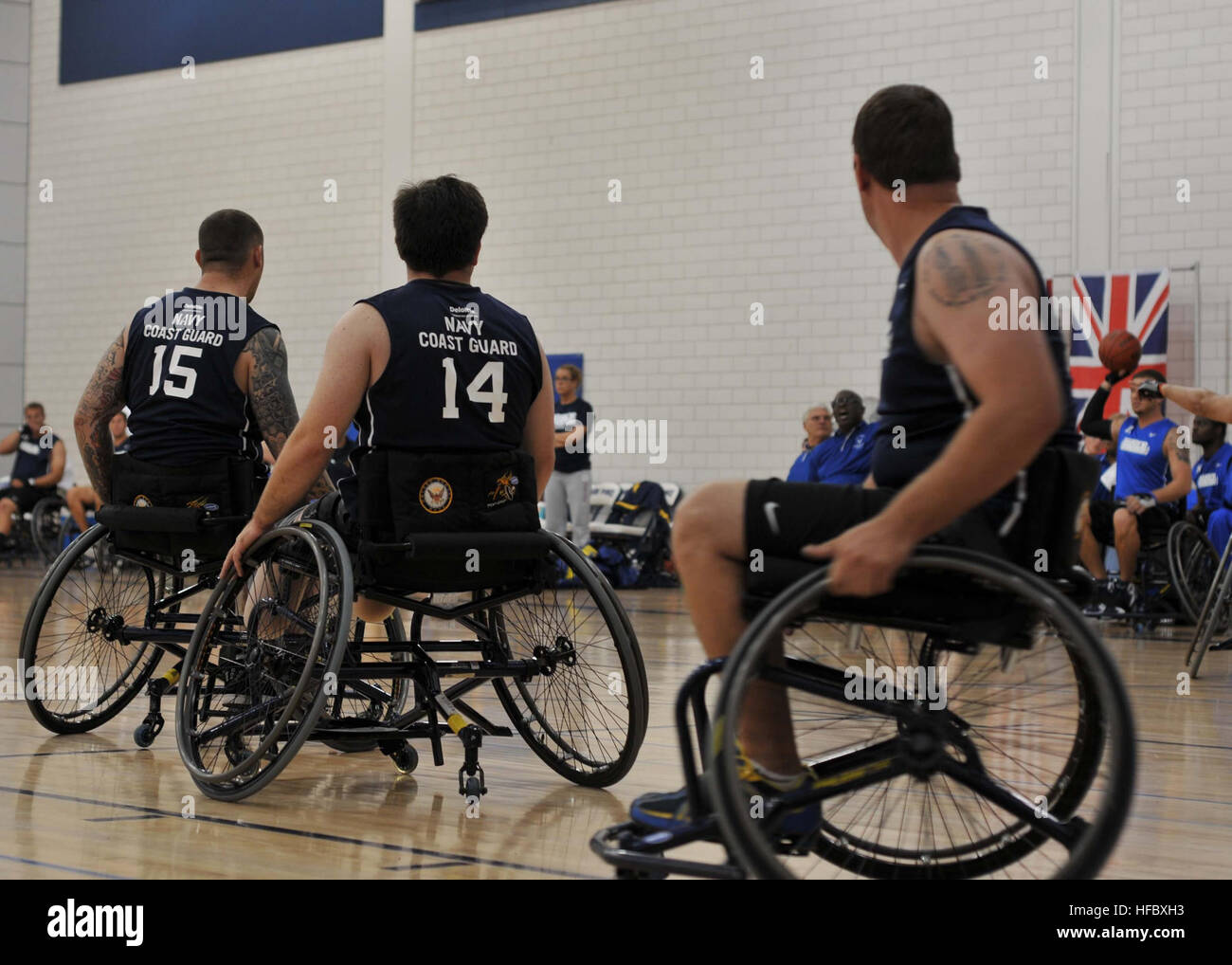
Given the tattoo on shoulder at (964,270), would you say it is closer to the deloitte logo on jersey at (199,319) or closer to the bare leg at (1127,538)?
the deloitte logo on jersey at (199,319)

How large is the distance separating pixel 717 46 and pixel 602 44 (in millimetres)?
1051

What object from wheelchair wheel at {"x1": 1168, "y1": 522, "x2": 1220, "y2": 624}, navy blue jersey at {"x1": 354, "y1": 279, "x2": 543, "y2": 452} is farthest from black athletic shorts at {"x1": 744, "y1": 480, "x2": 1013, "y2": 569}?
wheelchair wheel at {"x1": 1168, "y1": 522, "x2": 1220, "y2": 624}

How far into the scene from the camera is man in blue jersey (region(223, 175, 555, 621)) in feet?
9.96

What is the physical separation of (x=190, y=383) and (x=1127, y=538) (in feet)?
19.5

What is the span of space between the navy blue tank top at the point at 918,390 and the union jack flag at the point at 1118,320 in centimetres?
771

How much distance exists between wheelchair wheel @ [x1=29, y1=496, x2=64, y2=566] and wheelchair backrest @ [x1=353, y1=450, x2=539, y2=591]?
34.5 ft

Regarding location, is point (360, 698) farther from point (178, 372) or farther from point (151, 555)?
point (178, 372)

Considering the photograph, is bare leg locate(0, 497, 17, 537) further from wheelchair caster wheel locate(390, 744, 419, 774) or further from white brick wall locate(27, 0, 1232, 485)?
wheelchair caster wheel locate(390, 744, 419, 774)

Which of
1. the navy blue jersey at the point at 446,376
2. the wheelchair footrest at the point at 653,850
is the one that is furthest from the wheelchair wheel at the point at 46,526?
the wheelchair footrest at the point at 653,850

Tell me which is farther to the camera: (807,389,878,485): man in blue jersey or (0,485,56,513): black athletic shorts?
(0,485,56,513): black athletic shorts

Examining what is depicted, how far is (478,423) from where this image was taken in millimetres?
3146
